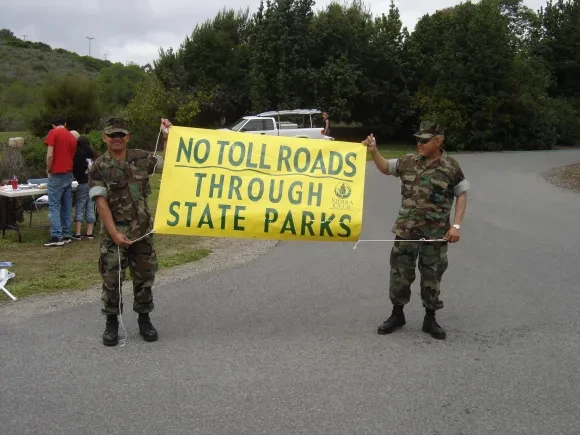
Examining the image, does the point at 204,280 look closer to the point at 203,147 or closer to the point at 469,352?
the point at 203,147

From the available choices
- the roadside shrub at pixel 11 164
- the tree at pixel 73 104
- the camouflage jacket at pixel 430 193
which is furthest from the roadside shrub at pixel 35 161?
the tree at pixel 73 104

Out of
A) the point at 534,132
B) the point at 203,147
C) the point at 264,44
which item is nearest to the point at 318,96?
the point at 264,44

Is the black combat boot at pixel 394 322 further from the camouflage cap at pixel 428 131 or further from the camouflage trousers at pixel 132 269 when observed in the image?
the camouflage trousers at pixel 132 269

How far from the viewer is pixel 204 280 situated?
7.39 metres

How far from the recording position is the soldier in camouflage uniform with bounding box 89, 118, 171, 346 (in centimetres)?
508

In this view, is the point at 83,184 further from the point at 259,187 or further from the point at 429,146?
the point at 429,146

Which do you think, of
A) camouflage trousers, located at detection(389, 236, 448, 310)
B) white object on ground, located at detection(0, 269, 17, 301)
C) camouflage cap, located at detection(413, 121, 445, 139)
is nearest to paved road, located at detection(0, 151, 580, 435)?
camouflage trousers, located at detection(389, 236, 448, 310)

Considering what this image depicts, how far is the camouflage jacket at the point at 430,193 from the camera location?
17.4 feet

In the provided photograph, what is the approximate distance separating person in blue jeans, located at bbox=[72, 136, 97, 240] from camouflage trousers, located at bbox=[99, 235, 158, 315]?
4680mm

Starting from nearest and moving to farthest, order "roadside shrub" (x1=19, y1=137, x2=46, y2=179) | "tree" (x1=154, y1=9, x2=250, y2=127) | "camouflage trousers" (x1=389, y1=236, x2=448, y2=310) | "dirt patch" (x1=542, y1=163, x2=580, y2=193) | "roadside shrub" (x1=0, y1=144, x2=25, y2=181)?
1. "camouflage trousers" (x1=389, y1=236, x2=448, y2=310)
2. "roadside shrub" (x1=0, y1=144, x2=25, y2=181)
3. "roadside shrub" (x1=19, y1=137, x2=46, y2=179)
4. "dirt patch" (x1=542, y1=163, x2=580, y2=193)
5. "tree" (x1=154, y1=9, x2=250, y2=127)

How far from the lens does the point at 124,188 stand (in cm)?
512

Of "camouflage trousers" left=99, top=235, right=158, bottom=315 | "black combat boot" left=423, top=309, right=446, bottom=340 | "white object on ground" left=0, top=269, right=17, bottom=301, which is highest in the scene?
"camouflage trousers" left=99, top=235, right=158, bottom=315

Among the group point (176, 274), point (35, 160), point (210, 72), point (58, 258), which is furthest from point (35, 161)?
point (210, 72)

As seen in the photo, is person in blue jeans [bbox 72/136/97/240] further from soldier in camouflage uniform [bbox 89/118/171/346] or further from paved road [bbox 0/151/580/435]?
soldier in camouflage uniform [bbox 89/118/171/346]
